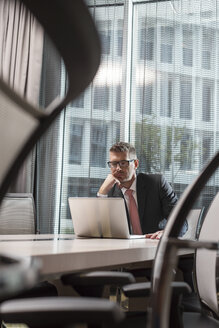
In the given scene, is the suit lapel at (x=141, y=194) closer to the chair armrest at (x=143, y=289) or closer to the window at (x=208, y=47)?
the window at (x=208, y=47)

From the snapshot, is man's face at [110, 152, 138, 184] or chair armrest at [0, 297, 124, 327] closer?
chair armrest at [0, 297, 124, 327]

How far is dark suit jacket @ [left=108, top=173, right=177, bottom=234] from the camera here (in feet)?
11.8

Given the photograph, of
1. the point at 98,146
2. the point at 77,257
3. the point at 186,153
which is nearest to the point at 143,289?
the point at 77,257

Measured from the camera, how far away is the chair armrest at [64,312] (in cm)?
67

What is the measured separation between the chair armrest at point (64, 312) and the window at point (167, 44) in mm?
4252

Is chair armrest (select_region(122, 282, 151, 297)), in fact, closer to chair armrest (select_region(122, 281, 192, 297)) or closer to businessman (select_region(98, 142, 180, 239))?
chair armrest (select_region(122, 281, 192, 297))

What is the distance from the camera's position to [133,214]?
3533 mm

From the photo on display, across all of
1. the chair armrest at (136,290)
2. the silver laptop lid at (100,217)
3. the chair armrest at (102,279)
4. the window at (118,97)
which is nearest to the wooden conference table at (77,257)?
the chair armrest at (102,279)

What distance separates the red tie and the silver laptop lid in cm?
74

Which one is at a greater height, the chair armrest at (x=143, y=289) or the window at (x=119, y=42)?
the window at (x=119, y=42)

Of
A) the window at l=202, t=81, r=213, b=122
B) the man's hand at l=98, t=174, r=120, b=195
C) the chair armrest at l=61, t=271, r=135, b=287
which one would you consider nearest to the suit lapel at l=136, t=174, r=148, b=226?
the man's hand at l=98, t=174, r=120, b=195

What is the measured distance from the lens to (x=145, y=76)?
4.79m

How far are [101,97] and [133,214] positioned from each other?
Result: 171cm

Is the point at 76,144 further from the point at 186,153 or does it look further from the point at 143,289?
the point at 143,289
